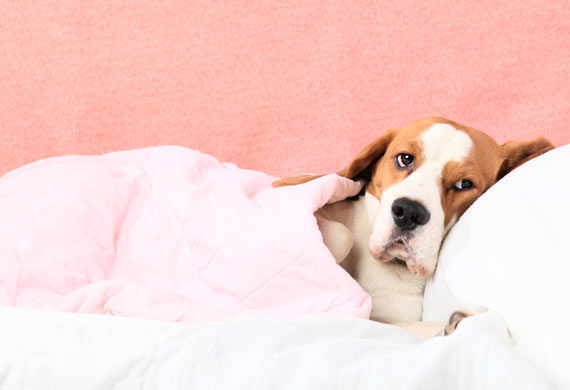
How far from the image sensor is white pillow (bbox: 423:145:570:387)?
0.75m

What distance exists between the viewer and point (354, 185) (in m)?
1.36

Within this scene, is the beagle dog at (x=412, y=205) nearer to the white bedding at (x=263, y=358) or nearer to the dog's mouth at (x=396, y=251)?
the dog's mouth at (x=396, y=251)

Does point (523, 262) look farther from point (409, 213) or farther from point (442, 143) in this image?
point (442, 143)

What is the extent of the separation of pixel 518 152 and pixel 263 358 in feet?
2.82

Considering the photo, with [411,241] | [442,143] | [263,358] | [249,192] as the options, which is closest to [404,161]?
[442,143]

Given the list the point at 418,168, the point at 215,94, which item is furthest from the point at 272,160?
the point at 418,168

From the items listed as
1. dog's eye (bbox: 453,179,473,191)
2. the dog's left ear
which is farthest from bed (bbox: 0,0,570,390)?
the dog's left ear

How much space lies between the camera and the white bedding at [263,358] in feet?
2.19

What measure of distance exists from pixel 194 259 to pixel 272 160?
83cm

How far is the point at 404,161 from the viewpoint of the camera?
4.16 feet

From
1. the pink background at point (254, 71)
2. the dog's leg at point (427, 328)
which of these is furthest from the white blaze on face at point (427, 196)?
the pink background at point (254, 71)

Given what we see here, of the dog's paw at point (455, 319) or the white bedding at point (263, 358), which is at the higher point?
the white bedding at point (263, 358)

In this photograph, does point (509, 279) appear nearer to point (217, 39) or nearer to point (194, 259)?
point (194, 259)

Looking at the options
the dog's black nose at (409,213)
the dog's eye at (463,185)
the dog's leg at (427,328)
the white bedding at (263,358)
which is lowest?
the dog's leg at (427,328)
